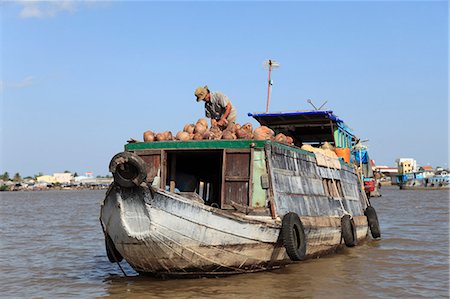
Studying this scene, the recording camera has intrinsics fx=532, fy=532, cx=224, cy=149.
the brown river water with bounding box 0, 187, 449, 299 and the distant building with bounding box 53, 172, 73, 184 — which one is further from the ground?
the distant building with bounding box 53, 172, 73, 184

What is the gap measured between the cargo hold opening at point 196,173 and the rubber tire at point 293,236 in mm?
1558

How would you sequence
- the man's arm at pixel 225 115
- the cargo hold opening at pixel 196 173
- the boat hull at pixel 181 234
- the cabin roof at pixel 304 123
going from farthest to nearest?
1. the cabin roof at pixel 304 123
2. the man's arm at pixel 225 115
3. the cargo hold opening at pixel 196 173
4. the boat hull at pixel 181 234

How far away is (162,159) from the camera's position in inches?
349

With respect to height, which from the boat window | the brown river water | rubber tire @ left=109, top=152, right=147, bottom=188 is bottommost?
the brown river water

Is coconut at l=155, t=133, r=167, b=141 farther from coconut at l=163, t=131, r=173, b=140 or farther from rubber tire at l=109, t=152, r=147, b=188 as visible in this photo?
rubber tire at l=109, t=152, r=147, b=188

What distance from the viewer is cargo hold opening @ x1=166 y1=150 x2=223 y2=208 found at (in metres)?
9.55

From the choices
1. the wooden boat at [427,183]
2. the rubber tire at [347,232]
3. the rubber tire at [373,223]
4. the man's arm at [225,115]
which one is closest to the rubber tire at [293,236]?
the man's arm at [225,115]

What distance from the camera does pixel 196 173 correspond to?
35.7 ft

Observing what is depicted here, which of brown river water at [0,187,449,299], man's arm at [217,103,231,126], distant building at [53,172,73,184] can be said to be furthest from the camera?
distant building at [53,172,73,184]

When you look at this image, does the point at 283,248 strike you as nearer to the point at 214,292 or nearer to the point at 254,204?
the point at 254,204

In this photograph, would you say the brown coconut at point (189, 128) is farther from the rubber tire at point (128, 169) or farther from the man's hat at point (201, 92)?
the rubber tire at point (128, 169)

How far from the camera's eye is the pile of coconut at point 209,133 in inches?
351

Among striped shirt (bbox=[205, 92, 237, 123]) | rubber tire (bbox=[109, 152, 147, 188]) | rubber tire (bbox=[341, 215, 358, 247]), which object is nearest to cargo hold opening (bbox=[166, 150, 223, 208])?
striped shirt (bbox=[205, 92, 237, 123])

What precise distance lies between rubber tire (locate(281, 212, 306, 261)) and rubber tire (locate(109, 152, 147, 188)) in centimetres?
248
